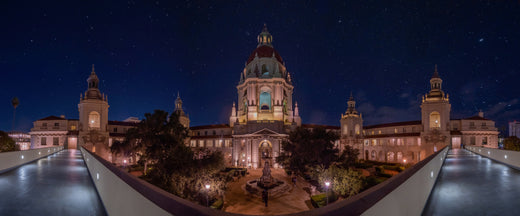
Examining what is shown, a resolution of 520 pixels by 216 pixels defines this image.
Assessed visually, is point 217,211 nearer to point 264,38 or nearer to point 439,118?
point 439,118

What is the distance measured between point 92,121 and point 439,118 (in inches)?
3097

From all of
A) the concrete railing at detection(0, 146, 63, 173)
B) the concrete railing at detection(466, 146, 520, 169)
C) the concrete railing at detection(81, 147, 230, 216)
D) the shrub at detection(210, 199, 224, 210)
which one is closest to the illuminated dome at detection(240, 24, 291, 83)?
the shrub at detection(210, 199, 224, 210)

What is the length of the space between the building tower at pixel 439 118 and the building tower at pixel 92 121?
7003cm

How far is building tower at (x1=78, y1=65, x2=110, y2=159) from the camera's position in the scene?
196 ft

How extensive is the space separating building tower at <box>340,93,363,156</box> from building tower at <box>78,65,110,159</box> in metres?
57.6

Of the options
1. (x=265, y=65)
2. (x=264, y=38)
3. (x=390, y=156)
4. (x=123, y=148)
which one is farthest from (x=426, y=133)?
(x=123, y=148)

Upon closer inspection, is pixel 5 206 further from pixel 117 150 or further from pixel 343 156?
pixel 117 150

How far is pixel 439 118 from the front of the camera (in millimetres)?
61188

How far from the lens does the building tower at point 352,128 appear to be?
71.1 m

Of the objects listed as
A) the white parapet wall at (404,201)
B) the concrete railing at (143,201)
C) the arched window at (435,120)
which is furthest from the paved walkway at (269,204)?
the arched window at (435,120)

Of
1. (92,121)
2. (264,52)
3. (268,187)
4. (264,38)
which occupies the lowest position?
(268,187)

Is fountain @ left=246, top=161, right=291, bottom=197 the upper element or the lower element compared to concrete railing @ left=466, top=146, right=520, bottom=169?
lower

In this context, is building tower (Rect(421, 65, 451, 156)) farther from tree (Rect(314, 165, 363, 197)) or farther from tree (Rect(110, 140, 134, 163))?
tree (Rect(110, 140, 134, 163))

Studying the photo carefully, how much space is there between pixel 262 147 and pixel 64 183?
55371 mm
